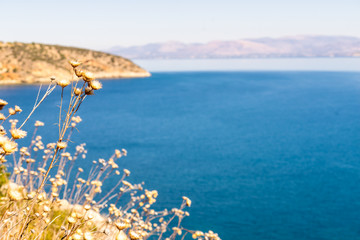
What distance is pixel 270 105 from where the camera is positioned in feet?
186

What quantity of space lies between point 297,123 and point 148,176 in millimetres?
27356

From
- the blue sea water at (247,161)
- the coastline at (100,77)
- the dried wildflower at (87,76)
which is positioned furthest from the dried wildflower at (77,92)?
the coastline at (100,77)

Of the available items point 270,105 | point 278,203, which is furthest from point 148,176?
point 270,105

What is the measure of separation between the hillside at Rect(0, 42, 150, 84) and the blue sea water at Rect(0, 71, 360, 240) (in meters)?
37.4

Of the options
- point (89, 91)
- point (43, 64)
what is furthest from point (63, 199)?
point (43, 64)

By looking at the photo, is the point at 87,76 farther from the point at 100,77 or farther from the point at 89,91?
the point at 100,77

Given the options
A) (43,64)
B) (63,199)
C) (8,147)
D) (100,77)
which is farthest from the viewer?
(100,77)

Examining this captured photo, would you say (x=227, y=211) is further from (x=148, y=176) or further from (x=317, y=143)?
Answer: (x=317, y=143)

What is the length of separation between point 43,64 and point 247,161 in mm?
86192

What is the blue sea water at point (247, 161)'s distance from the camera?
17.3 metres

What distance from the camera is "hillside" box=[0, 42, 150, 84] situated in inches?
3372

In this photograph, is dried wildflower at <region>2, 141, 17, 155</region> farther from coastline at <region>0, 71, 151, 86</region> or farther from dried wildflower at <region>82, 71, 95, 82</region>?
coastline at <region>0, 71, 151, 86</region>

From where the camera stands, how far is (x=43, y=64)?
308 ft

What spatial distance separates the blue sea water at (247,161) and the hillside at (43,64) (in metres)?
37.4
